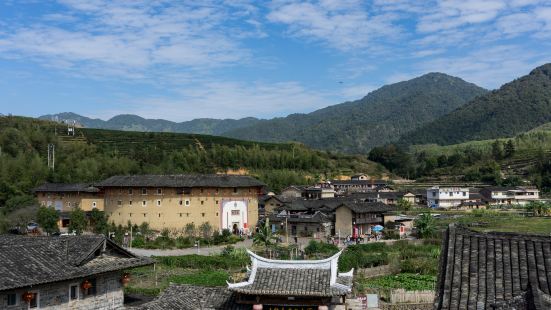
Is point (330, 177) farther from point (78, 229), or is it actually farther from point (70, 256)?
point (70, 256)

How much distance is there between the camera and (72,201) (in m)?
52.6

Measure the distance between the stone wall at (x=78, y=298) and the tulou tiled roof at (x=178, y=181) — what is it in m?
29.5

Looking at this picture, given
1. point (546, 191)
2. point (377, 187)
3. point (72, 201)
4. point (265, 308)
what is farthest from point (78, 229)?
point (546, 191)

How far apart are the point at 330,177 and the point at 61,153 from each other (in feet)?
143

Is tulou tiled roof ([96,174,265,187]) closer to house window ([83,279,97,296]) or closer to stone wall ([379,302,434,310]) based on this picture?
stone wall ([379,302,434,310])

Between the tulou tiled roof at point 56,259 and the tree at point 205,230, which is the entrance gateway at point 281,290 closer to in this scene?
the tulou tiled roof at point 56,259

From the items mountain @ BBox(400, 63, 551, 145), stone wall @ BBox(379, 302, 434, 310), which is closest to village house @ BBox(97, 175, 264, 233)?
stone wall @ BBox(379, 302, 434, 310)

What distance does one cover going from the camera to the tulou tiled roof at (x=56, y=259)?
14.8 meters

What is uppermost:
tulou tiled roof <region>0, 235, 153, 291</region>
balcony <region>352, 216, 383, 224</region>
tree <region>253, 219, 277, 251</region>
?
tulou tiled roof <region>0, 235, 153, 291</region>

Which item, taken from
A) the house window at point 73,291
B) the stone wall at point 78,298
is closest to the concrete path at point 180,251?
the stone wall at point 78,298

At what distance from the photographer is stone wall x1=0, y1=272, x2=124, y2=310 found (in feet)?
48.4

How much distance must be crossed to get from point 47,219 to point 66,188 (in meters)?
10.1

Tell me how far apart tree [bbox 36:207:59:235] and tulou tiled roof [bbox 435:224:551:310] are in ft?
126

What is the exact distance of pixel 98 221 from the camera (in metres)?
46.3
